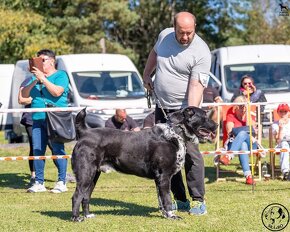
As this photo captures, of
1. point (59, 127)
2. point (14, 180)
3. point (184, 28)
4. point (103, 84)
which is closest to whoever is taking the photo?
point (184, 28)

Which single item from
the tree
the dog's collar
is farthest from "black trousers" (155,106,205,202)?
the tree

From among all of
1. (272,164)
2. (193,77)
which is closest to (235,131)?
(272,164)

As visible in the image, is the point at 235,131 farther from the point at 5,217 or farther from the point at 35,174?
the point at 5,217

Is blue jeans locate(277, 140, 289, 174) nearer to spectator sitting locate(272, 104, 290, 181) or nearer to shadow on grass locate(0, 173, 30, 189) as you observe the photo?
spectator sitting locate(272, 104, 290, 181)

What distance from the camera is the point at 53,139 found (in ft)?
29.9

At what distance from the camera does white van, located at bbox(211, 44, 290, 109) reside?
16.0 metres

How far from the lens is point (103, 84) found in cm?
1555

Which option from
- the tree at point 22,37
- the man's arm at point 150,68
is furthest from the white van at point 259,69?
the tree at point 22,37

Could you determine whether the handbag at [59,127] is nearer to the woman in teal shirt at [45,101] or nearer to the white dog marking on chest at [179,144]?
the woman in teal shirt at [45,101]

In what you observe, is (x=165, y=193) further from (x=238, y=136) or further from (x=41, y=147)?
(x=238, y=136)

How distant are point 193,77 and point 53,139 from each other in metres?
2.76

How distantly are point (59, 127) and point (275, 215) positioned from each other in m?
3.23

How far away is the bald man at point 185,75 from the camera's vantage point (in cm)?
711

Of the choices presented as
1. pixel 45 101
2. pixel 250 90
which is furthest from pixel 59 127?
pixel 250 90
